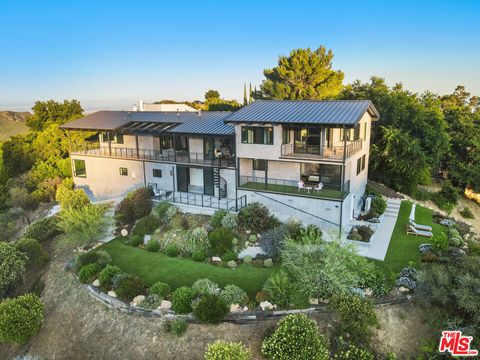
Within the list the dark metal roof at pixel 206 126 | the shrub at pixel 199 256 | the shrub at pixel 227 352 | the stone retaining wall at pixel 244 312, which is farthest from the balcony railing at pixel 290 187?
the shrub at pixel 227 352


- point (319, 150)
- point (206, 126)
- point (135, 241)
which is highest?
point (206, 126)

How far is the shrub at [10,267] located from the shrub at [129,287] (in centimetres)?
645

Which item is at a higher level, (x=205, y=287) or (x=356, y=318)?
(x=356, y=318)

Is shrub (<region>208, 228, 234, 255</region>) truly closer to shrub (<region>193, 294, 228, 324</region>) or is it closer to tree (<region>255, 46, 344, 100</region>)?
shrub (<region>193, 294, 228, 324</region>)

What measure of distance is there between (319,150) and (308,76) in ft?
77.5

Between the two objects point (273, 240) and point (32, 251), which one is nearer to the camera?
point (273, 240)

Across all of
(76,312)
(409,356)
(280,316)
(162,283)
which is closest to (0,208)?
(76,312)

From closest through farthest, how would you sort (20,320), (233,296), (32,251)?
(233,296)
(20,320)
(32,251)

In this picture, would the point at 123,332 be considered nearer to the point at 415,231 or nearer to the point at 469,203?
the point at 415,231

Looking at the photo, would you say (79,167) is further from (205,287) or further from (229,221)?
(205,287)

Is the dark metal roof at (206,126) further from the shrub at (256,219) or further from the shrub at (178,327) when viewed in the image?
the shrub at (178,327)

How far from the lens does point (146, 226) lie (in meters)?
24.1

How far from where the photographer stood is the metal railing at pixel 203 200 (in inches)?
992

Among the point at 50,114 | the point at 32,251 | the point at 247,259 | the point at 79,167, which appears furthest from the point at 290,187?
the point at 50,114
